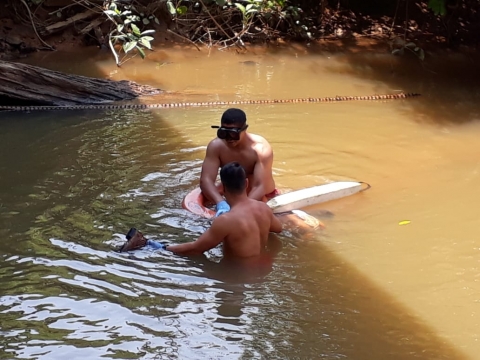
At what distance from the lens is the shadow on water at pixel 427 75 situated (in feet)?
24.2

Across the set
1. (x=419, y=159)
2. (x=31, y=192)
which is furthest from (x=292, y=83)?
(x=31, y=192)

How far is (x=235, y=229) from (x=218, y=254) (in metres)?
0.29

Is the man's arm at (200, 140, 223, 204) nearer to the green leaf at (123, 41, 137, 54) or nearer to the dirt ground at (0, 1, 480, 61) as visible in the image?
the green leaf at (123, 41, 137, 54)

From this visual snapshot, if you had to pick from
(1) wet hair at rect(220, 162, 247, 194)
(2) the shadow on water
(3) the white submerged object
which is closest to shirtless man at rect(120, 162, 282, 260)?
(1) wet hair at rect(220, 162, 247, 194)

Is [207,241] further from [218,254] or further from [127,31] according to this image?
[127,31]

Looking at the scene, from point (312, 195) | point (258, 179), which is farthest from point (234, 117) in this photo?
point (312, 195)

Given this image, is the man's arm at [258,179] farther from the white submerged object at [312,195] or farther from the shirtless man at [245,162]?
the white submerged object at [312,195]

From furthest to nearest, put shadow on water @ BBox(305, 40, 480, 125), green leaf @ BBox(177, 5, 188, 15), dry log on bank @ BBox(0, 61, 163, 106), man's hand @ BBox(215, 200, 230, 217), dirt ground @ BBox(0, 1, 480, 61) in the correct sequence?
green leaf @ BBox(177, 5, 188, 15), dirt ground @ BBox(0, 1, 480, 61), shadow on water @ BBox(305, 40, 480, 125), dry log on bank @ BBox(0, 61, 163, 106), man's hand @ BBox(215, 200, 230, 217)

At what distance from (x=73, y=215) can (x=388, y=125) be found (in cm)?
380

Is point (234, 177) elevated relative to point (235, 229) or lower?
elevated

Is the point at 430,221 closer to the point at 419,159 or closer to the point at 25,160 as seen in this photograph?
the point at 419,159

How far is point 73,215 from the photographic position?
14.5ft

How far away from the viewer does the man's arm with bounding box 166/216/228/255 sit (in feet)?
12.2

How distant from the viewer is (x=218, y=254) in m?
3.95
